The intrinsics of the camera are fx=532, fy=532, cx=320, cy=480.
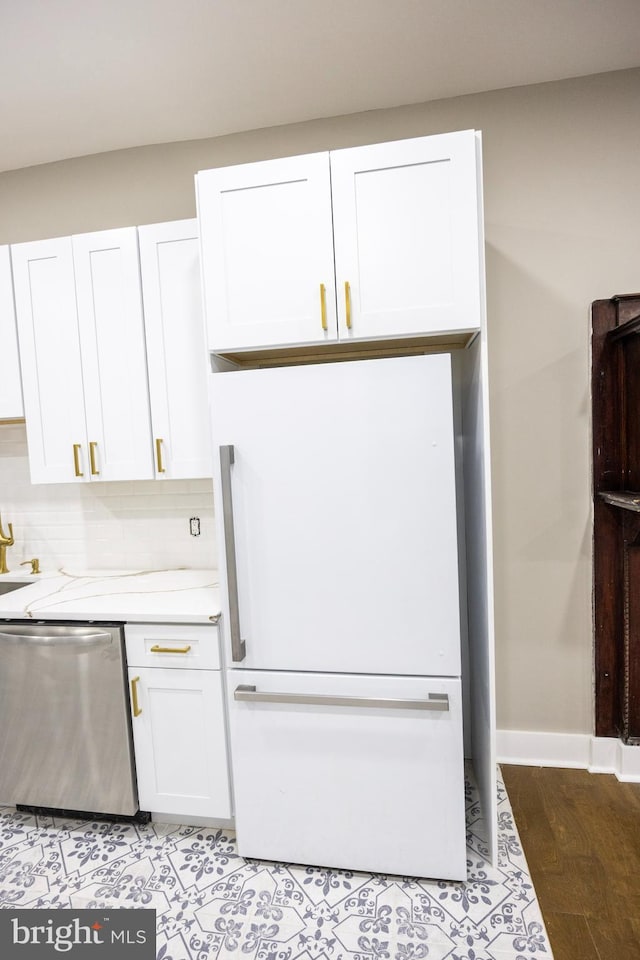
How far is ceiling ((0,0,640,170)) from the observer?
1686 mm

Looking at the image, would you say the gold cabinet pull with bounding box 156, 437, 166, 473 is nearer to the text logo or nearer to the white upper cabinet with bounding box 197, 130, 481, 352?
the white upper cabinet with bounding box 197, 130, 481, 352

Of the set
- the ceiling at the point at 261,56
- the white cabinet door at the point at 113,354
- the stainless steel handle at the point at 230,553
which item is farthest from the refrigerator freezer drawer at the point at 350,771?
the ceiling at the point at 261,56

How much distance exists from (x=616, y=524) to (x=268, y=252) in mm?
1696

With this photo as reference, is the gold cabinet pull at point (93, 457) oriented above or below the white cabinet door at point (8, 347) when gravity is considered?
below

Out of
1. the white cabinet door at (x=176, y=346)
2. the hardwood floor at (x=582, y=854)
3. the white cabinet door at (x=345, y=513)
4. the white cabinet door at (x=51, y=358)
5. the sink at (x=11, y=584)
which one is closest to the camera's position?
the hardwood floor at (x=582, y=854)

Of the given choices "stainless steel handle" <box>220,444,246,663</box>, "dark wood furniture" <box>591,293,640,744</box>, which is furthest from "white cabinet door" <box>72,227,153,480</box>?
"dark wood furniture" <box>591,293,640,744</box>

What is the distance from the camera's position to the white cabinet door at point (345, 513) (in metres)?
1.62

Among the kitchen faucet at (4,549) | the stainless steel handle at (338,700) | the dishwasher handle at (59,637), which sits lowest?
the stainless steel handle at (338,700)

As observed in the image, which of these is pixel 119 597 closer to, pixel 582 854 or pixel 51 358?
pixel 51 358

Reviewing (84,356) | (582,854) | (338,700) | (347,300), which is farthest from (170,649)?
(582,854)

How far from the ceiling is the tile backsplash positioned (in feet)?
4.89

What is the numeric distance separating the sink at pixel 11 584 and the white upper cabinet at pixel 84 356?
589 mm

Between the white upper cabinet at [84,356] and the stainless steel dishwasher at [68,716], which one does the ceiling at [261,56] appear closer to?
the white upper cabinet at [84,356]

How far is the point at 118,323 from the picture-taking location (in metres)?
2.14
